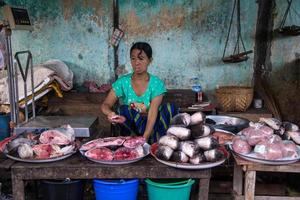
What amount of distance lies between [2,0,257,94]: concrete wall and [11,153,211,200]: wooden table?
2.94 m

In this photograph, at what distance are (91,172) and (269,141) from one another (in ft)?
4.33

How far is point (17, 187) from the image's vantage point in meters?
2.47

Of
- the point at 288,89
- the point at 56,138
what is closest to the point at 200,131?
the point at 56,138

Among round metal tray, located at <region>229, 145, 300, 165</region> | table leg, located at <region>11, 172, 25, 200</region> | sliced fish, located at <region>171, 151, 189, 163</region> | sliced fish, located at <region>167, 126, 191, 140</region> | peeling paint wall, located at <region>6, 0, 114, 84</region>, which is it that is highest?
peeling paint wall, located at <region>6, 0, 114, 84</region>

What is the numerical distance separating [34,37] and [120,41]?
129 cm

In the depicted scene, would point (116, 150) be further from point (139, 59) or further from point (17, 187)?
point (139, 59)

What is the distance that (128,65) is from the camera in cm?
525

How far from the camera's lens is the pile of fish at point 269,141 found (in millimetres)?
2508

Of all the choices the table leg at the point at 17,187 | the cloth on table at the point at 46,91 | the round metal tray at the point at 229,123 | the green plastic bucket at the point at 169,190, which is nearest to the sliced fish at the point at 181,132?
Result: the green plastic bucket at the point at 169,190

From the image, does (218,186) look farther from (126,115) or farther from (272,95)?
(272,95)

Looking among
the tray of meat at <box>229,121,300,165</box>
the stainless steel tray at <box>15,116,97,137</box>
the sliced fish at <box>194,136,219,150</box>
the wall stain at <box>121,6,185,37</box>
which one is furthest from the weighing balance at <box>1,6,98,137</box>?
the wall stain at <box>121,6,185,37</box>

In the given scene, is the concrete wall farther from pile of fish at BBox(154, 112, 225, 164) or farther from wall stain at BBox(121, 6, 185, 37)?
pile of fish at BBox(154, 112, 225, 164)

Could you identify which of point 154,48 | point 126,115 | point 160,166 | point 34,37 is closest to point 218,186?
point 126,115

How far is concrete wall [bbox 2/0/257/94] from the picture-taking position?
5059 millimetres
